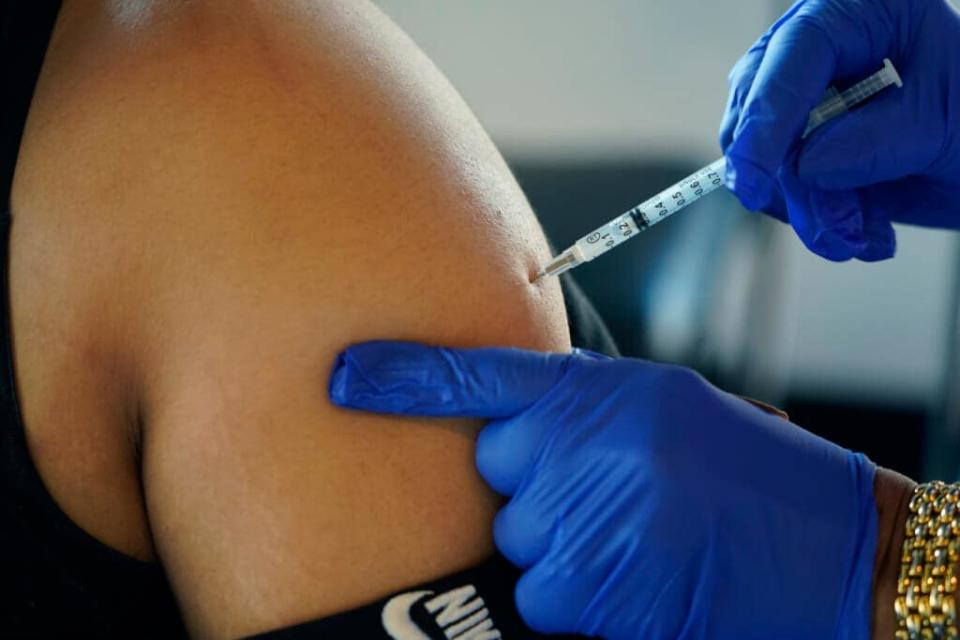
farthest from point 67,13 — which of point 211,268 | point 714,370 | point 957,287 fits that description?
point 957,287

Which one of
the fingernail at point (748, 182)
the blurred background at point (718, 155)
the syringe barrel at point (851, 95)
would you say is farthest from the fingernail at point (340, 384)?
the blurred background at point (718, 155)

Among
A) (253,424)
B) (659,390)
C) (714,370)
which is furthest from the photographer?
(714,370)

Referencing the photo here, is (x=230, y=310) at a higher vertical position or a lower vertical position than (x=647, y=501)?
higher

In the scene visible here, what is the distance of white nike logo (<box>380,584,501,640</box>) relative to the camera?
73 centimetres

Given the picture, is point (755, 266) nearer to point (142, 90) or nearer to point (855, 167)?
point (855, 167)

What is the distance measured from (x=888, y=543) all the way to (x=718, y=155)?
198 centimetres

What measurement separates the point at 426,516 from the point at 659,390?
9.5 inches

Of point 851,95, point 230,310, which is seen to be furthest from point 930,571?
point 230,310

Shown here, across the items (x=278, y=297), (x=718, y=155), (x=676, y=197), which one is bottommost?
(x=718, y=155)

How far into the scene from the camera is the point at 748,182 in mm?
976

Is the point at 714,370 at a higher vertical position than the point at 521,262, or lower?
lower

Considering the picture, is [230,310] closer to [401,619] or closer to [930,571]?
[401,619]

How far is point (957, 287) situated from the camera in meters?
2.64

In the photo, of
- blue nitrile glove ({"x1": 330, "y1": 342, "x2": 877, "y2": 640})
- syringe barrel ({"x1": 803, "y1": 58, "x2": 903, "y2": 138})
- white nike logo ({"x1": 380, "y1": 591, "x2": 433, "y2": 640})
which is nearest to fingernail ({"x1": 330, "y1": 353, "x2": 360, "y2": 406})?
blue nitrile glove ({"x1": 330, "y1": 342, "x2": 877, "y2": 640})
